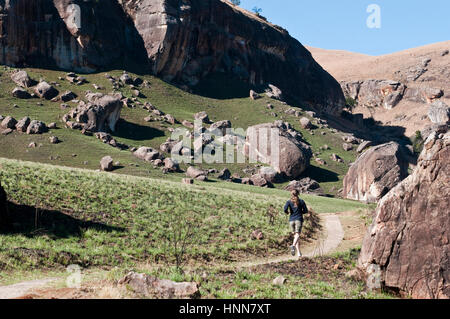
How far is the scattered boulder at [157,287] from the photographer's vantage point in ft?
29.6

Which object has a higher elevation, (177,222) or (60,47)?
(60,47)

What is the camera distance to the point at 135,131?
6788cm

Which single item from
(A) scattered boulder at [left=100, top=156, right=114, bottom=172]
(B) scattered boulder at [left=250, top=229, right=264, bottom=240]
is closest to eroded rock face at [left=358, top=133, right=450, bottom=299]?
(B) scattered boulder at [left=250, top=229, right=264, bottom=240]

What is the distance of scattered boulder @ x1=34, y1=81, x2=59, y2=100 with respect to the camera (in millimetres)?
68312

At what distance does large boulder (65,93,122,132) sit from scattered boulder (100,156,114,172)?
42.8 feet

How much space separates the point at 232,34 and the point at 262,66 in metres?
12.9

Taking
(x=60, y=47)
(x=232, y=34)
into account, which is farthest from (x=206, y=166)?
(x=232, y=34)

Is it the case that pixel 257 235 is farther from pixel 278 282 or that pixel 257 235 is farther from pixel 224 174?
pixel 224 174

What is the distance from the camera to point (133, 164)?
5231cm

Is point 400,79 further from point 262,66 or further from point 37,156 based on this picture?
point 37,156

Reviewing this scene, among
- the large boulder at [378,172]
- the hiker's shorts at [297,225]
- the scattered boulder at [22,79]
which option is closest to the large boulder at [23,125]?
the scattered boulder at [22,79]

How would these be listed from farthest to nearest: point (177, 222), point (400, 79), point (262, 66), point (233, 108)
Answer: point (400, 79) → point (262, 66) → point (233, 108) → point (177, 222)

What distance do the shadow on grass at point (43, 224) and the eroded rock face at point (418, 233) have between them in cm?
1244

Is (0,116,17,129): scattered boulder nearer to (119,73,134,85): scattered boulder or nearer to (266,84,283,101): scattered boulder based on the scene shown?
(119,73,134,85): scattered boulder
